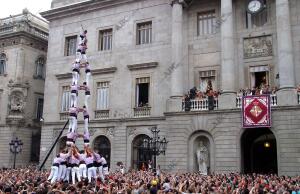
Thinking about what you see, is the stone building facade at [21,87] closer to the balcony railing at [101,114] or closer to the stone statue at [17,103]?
the stone statue at [17,103]

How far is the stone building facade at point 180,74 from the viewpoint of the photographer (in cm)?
2931

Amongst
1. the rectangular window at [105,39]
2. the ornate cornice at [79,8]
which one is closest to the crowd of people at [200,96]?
the rectangular window at [105,39]

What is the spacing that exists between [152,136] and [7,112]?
19.8 metres

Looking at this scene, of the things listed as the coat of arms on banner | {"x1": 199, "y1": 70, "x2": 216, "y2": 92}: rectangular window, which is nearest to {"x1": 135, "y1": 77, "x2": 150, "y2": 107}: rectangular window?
{"x1": 199, "y1": 70, "x2": 216, "y2": 92}: rectangular window

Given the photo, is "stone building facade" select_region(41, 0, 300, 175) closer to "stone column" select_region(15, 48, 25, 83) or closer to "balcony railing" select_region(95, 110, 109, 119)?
"balcony railing" select_region(95, 110, 109, 119)

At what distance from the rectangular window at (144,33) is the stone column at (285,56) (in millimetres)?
11981

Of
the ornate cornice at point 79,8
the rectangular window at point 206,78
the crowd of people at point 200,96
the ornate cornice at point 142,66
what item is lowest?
the crowd of people at point 200,96

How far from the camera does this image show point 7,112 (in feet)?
147

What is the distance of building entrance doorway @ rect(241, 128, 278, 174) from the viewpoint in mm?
33009

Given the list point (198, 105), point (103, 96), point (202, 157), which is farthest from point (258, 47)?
point (103, 96)

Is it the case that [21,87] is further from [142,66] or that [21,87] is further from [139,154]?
[139,154]

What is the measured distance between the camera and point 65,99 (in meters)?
40.0

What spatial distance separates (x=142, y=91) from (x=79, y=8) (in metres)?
11.5

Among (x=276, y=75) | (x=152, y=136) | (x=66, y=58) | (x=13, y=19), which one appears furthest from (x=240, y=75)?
(x=13, y=19)
